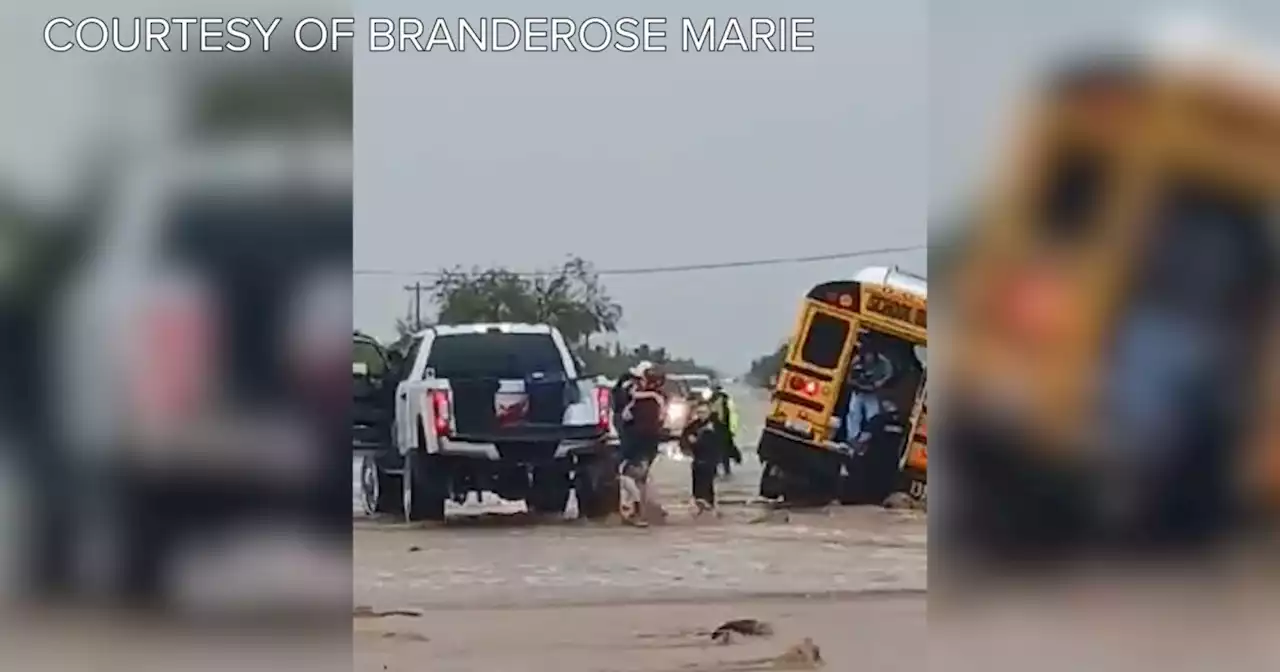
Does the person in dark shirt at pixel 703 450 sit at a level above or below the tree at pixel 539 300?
below

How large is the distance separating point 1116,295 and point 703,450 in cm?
96

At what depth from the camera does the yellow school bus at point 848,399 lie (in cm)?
329

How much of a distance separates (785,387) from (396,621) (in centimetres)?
98

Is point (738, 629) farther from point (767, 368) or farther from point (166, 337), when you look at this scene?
point (166, 337)

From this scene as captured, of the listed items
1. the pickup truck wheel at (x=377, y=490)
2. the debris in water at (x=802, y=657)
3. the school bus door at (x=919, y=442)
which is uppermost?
the school bus door at (x=919, y=442)

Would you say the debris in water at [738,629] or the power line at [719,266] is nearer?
the power line at [719,266]

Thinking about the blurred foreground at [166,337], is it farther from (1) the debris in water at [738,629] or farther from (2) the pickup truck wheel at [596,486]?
(1) the debris in water at [738,629]

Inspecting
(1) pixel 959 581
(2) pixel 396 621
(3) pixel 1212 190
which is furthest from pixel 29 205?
(3) pixel 1212 190

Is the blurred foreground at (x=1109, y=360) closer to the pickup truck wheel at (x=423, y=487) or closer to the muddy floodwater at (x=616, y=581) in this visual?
the muddy floodwater at (x=616, y=581)

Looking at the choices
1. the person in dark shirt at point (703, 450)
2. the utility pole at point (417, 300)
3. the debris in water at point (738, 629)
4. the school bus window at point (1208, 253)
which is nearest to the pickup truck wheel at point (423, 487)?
the utility pole at point (417, 300)

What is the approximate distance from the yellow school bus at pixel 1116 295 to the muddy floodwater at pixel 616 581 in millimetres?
324

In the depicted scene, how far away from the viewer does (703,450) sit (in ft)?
10.8

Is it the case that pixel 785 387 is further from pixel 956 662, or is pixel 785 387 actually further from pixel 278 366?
pixel 278 366

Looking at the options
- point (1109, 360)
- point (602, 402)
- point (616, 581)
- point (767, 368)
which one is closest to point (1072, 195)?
point (1109, 360)
